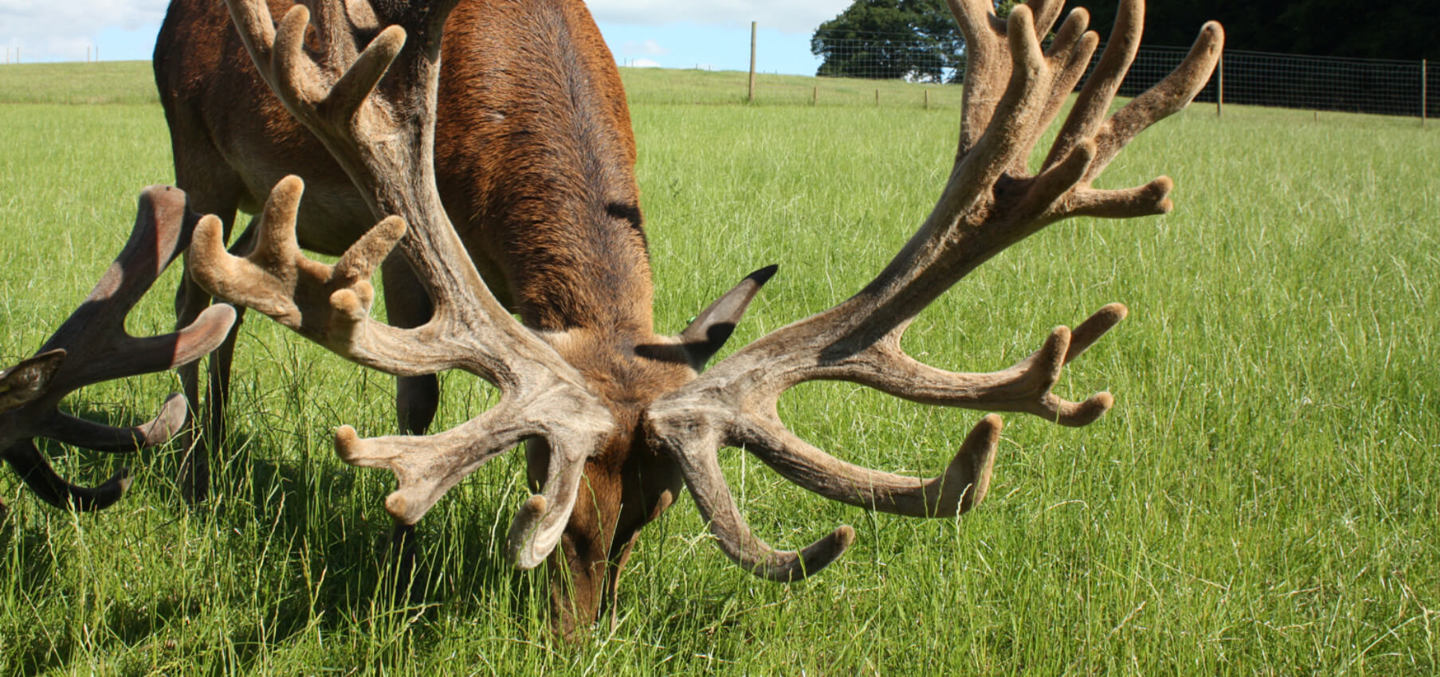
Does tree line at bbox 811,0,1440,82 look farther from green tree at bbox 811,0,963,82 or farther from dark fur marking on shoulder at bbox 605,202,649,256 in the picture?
dark fur marking on shoulder at bbox 605,202,649,256

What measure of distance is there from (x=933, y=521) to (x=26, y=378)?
2.27 metres

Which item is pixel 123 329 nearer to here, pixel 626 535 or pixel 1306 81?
pixel 626 535

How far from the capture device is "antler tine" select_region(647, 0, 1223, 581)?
2.21 meters

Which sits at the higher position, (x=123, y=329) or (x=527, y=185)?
(x=527, y=185)

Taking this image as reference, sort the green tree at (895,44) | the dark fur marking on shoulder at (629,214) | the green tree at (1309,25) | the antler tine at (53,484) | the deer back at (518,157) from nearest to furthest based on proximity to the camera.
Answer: the antler tine at (53,484), the deer back at (518,157), the dark fur marking on shoulder at (629,214), the green tree at (895,44), the green tree at (1309,25)

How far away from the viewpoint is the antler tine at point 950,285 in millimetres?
2209

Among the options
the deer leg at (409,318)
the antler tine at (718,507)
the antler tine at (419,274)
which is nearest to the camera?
the antler tine at (419,274)

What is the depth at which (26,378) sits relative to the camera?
2.19 meters

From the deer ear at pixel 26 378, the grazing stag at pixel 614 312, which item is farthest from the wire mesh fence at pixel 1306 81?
the deer ear at pixel 26 378

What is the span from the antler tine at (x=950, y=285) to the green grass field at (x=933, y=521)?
0.44 meters

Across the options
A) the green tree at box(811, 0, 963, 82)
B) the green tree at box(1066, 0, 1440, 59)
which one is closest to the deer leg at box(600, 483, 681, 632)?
the green tree at box(811, 0, 963, 82)

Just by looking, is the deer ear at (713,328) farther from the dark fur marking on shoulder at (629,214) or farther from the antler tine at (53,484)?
the antler tine at (53,484)

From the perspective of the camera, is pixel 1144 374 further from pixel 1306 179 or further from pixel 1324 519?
pixel 1306 179

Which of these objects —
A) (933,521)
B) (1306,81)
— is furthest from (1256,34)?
(933,521)
